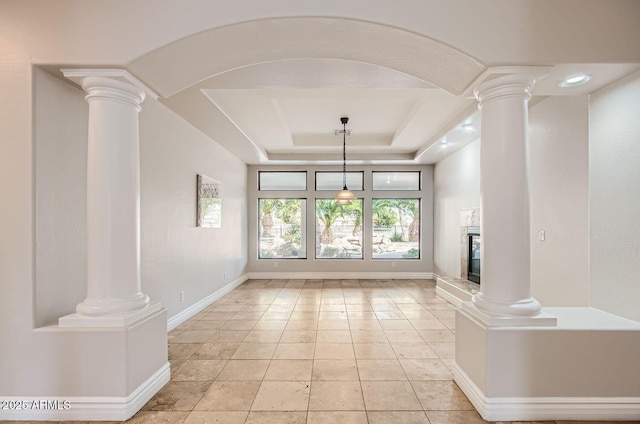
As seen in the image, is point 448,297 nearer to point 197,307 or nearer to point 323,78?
point 197,307

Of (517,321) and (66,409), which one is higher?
(517,321)

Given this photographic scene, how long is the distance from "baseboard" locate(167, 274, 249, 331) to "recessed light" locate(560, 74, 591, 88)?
4.78 meters

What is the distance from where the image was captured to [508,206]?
7.96ft

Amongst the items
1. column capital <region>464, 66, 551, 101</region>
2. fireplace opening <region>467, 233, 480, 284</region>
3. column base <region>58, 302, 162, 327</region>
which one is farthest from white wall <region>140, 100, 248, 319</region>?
fireplace opening <region>467, 233, 480, 284</region>

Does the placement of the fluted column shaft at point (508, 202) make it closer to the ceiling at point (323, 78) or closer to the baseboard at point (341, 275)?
the ceiling at point (323, 78)

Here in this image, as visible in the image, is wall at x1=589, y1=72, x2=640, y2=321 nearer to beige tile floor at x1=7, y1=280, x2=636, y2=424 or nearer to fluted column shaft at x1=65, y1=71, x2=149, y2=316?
beige tile floor at x1=7, y1=280, x2=636, y2=424

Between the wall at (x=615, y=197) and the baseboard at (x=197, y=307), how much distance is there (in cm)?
454

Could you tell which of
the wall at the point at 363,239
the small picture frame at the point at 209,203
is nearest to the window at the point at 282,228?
the wall at the point at 363,239

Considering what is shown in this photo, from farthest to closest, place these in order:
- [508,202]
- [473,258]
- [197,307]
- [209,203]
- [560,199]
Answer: [473,258] → [209,203] → [197,307] → [560,199] → [508,202]

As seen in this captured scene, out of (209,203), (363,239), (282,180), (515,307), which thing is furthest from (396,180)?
(515,307)

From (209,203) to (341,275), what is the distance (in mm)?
4018

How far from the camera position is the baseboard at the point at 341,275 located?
26.5 feet

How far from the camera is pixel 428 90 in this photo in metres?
3.83

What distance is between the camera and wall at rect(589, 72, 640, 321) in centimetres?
258
